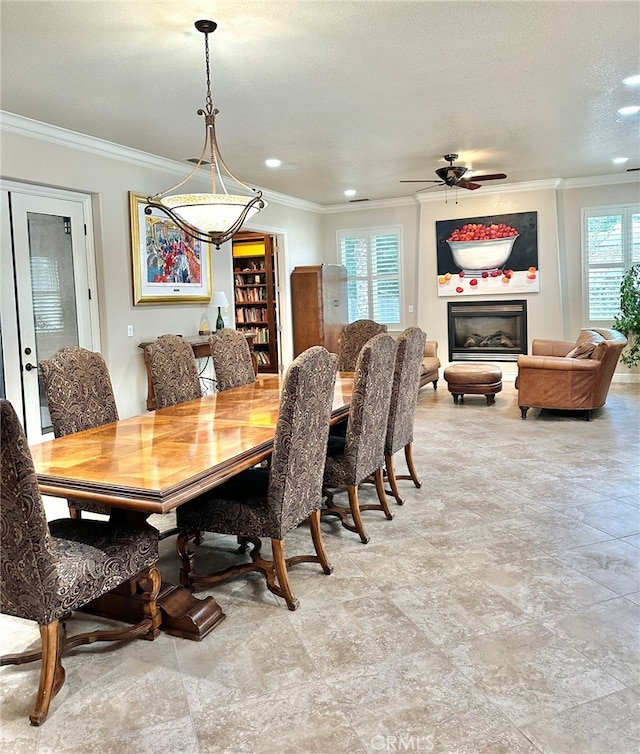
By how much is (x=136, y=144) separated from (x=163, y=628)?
4.52m

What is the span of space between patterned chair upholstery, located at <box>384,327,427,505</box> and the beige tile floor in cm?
40

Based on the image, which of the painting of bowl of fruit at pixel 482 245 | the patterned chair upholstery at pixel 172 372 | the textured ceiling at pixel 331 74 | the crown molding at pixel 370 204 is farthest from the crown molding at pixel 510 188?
the patterned chair upholstery at pixel 172 372

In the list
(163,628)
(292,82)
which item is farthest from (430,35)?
(163,628)

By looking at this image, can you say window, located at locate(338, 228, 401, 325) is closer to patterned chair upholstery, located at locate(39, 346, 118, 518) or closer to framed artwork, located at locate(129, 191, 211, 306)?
framed artwork, located at locate(129, 191, 211, 306)

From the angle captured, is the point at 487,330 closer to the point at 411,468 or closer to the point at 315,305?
the point at 315,305

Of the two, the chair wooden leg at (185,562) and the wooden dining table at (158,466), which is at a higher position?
the wooden dining table at (158,466)

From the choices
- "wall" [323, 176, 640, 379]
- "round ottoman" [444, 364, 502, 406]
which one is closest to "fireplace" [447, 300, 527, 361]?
"wall" [323, 176, 640, 379]

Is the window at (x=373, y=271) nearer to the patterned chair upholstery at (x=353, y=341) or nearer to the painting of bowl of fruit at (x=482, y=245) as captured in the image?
the painting of bowl of fruit at (x=482, y=245)

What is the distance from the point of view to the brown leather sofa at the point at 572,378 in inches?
229

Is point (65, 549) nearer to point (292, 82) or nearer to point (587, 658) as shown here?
point (587, 658)

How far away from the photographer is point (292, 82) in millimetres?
3969

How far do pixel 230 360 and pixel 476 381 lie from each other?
12.0 ft

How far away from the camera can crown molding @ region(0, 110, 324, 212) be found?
14.9 ft

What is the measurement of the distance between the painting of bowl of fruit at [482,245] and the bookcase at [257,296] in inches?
110
